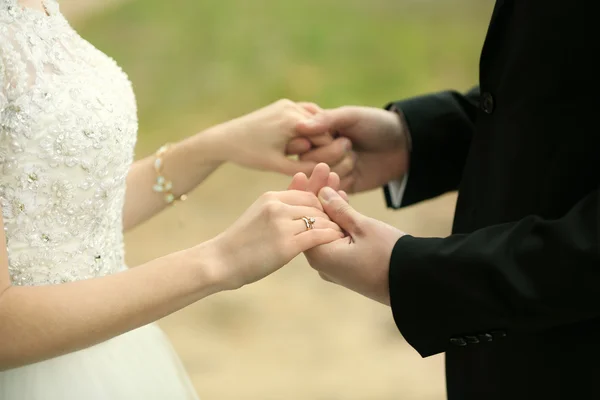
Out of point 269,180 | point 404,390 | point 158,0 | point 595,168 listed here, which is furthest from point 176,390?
point 158,0

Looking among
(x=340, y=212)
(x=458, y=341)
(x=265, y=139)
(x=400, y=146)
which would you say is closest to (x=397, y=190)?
(x=400, y=146)

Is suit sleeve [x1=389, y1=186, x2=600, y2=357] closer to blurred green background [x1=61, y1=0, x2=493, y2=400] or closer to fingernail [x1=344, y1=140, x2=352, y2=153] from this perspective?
fingernail [x1=344, y1=140, x2=352, y2=153]

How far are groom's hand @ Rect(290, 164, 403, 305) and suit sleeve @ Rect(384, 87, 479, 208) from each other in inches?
14.4

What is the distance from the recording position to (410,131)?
1.48 m

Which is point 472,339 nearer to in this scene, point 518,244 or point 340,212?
point 518,244

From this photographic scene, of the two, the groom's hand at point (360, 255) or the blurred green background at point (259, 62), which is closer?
the groom's hand at point (360, 255)

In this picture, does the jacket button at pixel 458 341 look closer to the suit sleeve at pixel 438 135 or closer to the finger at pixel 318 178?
the finger at pixel 318 178

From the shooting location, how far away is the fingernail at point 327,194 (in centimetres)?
119

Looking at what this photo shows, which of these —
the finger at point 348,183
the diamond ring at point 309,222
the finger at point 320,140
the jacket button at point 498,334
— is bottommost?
the jacket button at point 498,334

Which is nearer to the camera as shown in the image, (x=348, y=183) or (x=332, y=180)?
(x=332, y=180)

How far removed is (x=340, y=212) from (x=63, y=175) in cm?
42

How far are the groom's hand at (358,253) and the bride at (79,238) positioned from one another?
24 millimetres

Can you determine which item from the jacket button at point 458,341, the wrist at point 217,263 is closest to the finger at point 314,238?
the wrist at point 217,263

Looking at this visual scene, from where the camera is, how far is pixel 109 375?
1.17 meters
